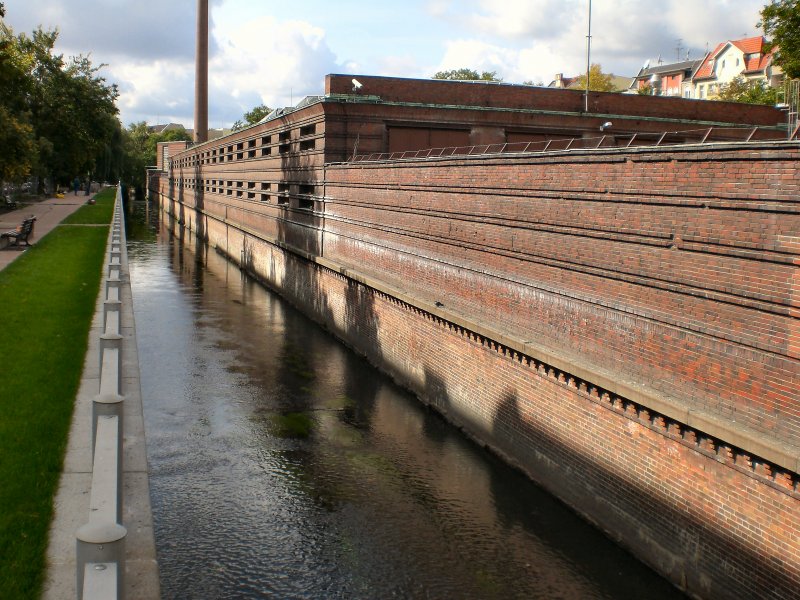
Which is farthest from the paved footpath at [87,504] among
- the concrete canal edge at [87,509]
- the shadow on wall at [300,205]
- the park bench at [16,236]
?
the park bench at [16,236]

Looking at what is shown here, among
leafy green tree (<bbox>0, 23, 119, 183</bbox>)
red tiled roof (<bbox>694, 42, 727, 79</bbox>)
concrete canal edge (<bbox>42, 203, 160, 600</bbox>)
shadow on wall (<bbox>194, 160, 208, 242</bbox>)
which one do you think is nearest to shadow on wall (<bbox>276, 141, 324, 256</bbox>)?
concrete canal edge (<bbox>42, 203, 160, 600</bbox>)

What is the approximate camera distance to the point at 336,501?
11.2 m

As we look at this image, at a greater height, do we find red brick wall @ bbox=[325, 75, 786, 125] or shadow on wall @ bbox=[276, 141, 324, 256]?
red brick wall @ bbox=[325, 75, 786, 125]

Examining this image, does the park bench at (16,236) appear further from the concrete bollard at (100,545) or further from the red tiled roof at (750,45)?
the red tiled roof at (750,45)

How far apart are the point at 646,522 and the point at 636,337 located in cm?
212

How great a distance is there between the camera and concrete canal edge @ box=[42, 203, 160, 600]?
6.18 m

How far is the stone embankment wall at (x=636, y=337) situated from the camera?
25.5 ft

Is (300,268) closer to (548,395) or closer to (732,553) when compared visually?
(548,395)

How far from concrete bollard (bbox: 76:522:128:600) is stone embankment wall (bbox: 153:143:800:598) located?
5.59 meters

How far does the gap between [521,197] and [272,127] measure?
65.3 feet

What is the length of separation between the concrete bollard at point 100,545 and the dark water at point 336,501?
15.2 ft

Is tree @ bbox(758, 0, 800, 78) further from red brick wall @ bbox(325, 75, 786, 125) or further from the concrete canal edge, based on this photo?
the concrete canal edge

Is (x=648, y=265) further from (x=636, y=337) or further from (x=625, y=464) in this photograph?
(x=625, y=464)

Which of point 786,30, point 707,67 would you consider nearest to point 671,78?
point 707,67
